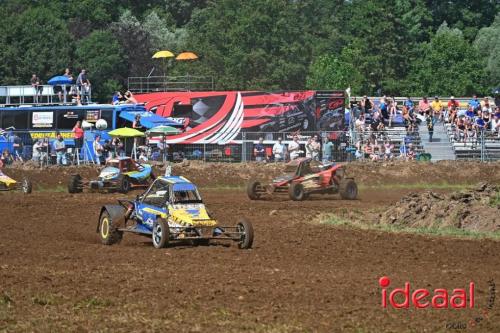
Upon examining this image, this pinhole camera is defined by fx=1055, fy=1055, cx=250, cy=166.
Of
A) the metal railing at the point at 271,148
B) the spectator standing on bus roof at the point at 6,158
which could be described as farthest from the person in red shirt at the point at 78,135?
the spectator standing on bus roof at the point at 6,158

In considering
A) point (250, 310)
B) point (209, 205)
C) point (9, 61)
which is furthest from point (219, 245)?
point (9, 61)

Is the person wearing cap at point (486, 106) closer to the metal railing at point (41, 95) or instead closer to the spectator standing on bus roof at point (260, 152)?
the spectator standing on bus roof at point (260, 152)

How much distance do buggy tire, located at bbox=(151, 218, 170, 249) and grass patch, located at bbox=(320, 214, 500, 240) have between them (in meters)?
6.36

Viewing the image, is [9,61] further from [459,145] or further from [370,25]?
[459,145]

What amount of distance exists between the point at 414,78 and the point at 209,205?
48447mm

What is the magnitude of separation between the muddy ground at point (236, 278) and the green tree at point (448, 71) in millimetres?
49902

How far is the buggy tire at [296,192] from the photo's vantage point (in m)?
32.9

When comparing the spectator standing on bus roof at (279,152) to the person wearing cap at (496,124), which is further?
the person wearing cap at (496,124)

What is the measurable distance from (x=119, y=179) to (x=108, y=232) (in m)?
14.3

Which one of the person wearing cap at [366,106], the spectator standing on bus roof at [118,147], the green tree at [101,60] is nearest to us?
the spectator standing on bus roof at [118,147]

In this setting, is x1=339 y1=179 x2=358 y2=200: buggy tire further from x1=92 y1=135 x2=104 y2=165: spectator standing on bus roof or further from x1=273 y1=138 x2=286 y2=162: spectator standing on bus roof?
x1=92 y1=135 x2=104 y2=165: spectator standing on bus roof

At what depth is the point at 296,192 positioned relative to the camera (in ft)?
108

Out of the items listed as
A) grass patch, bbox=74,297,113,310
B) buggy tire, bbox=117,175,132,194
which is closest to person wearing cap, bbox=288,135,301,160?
buggy tire, bbox=117,175,132,194

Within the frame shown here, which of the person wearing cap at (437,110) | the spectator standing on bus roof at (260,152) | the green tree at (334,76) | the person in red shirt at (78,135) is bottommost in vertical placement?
the spectator standing on bus roof at (260,152)
